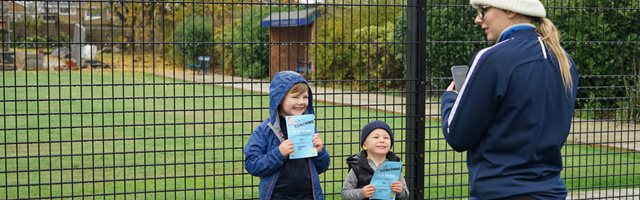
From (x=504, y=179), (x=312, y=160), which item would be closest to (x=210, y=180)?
(x=312, y=160)

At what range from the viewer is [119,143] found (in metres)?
12.5

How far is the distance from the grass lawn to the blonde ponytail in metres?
2.48

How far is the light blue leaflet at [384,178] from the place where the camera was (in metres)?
5.13

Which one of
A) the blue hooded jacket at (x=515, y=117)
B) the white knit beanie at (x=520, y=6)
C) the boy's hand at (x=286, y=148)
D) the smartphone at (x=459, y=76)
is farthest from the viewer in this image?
the boy's hand at (x=286, y=148)

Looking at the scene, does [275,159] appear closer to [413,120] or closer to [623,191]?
[413,120]

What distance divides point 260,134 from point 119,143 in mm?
8086

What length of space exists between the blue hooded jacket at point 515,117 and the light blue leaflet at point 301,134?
4.33 feet

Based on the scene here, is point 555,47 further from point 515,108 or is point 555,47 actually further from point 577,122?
point 577,122

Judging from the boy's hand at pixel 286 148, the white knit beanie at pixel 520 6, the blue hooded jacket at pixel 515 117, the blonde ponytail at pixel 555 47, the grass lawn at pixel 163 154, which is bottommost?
the grass lawn at pixel 163 154

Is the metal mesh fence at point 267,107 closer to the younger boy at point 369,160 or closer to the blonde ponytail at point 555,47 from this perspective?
the younger boy at point 369,160

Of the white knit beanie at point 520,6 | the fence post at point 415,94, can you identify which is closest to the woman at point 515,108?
the white knit beanie at point 520,6

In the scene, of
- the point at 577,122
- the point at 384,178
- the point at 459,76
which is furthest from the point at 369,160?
the point at 577,122

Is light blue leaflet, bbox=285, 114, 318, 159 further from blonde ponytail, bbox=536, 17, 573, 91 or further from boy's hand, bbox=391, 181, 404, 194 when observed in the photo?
blonde ponytail, bbox=536, 17, 573, 91

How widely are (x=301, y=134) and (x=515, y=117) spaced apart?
1596 millimetres
